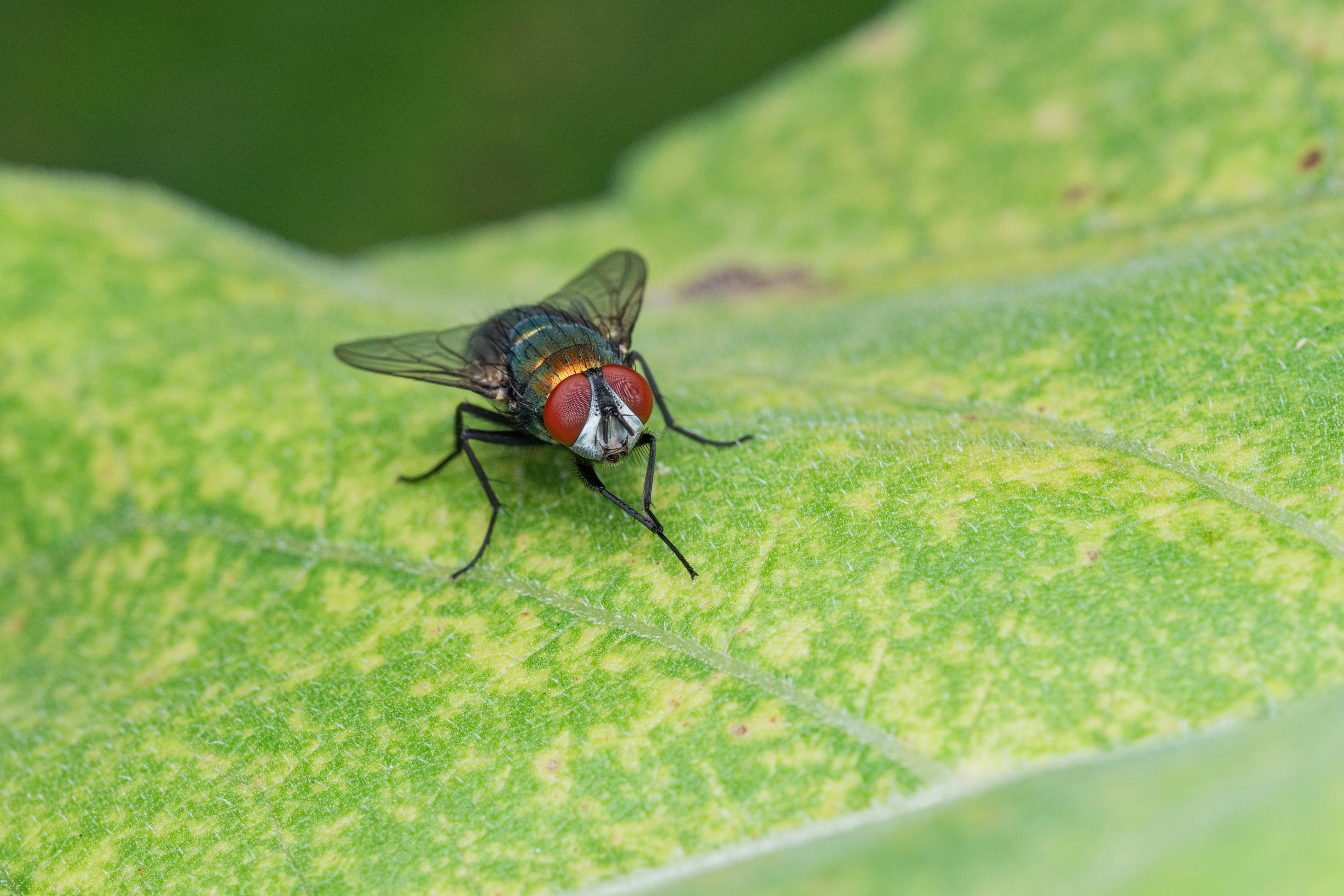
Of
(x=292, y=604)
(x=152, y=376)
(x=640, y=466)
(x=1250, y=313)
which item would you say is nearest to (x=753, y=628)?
(x=640, y=466)

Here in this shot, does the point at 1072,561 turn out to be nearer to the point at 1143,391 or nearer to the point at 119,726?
the point at 1143,391

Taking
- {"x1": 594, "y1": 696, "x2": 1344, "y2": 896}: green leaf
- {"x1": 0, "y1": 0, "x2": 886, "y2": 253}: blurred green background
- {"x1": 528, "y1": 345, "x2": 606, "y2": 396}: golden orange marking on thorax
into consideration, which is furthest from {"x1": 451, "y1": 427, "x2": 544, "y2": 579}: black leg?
{"x1": 0, "y1": 0, "x2": 886, "y2": 253}: blurred green background

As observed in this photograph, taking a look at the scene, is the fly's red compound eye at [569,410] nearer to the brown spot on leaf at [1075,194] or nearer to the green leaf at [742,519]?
the green leaf at [742,519]

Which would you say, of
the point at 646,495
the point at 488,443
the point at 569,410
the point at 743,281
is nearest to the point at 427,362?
the point at 488,443

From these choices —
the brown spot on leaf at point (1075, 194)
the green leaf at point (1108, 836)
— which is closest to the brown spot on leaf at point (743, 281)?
the brown spot on leaf at point (1075, 194)

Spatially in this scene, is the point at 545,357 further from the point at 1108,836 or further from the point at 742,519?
the point at 1108,836

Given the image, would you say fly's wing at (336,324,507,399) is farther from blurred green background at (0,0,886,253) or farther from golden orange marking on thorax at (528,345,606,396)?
blurred green background at (0,0,886,253)
